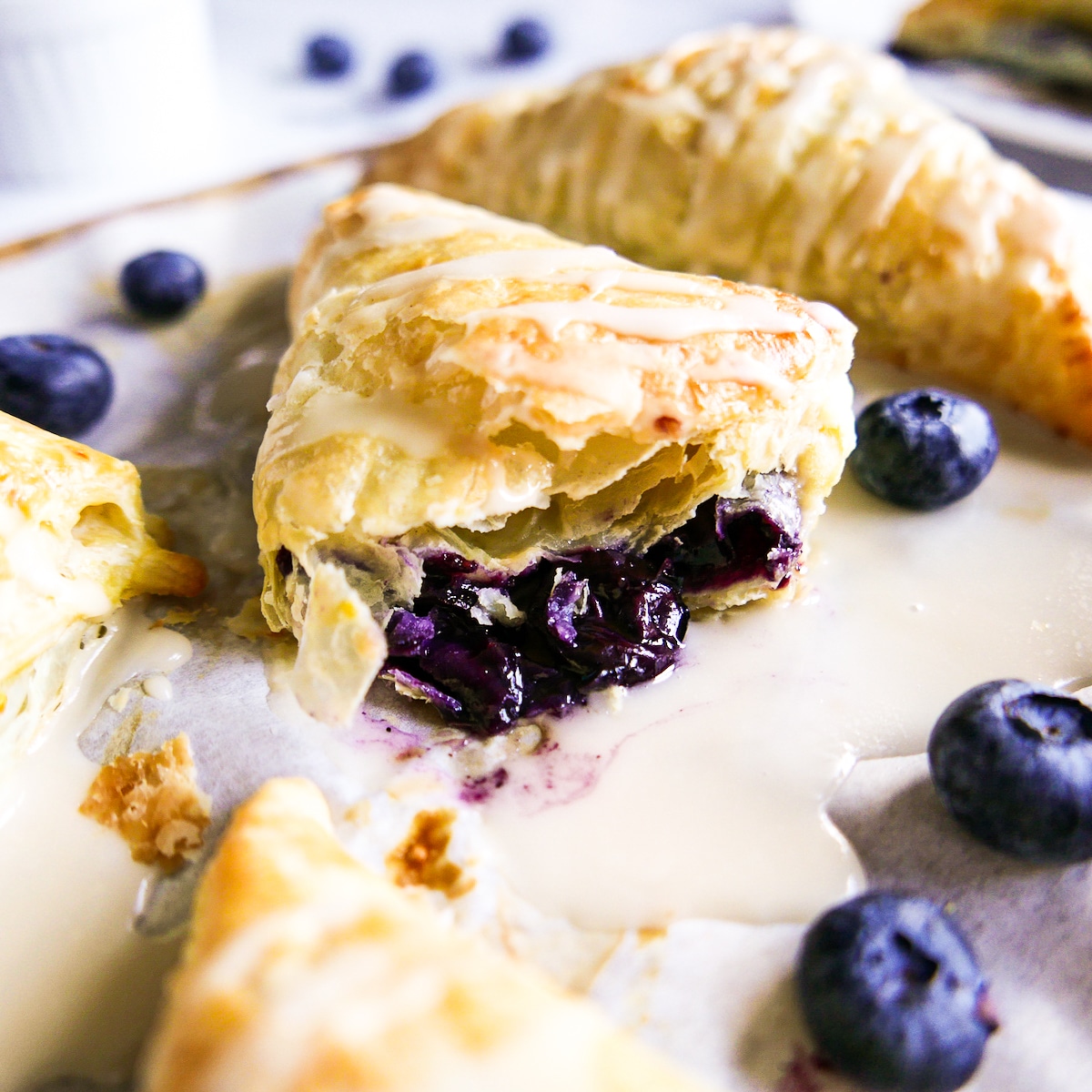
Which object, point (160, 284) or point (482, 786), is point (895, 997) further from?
point (160, 284)

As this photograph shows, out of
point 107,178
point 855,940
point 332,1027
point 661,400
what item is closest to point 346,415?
point 661,400

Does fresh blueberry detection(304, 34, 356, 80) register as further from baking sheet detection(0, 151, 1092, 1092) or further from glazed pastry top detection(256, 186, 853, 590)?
glazed pastry top detection(256, 186, 853, 590)

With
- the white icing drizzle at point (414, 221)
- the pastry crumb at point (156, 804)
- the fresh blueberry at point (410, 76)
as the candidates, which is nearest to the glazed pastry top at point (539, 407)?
the white icing drizzle at point (414, 221)

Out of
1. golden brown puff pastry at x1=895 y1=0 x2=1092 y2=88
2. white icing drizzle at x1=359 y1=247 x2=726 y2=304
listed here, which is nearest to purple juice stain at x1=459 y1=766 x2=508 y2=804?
white icing drizzle at x1=359 y1=247 x2=726 y2=304

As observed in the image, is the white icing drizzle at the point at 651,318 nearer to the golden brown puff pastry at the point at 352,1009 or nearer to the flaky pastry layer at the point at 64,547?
the flaky pastry layer at the point at 64,547

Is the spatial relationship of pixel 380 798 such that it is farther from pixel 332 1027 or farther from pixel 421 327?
pixel 421 327

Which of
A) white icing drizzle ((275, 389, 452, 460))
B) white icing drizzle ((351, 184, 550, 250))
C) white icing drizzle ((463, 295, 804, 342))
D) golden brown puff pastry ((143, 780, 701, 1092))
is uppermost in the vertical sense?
white icing drizzle ((463, 295, 804, 342))
